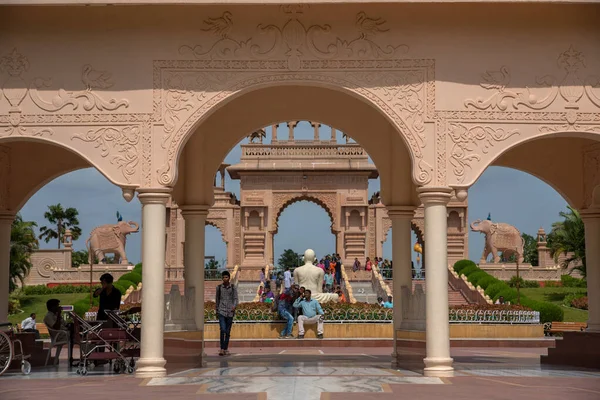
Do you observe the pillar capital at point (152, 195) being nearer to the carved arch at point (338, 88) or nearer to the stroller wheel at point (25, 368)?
the carved arch at point (338, 88)

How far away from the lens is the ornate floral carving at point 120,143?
10.8 meters

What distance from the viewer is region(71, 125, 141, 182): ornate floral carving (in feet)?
35.3

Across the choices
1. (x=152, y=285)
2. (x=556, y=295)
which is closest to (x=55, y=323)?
(x=152, y=285)

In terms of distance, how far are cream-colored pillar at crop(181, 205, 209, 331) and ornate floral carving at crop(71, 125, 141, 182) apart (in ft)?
9.71

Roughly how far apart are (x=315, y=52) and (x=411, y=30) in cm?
123

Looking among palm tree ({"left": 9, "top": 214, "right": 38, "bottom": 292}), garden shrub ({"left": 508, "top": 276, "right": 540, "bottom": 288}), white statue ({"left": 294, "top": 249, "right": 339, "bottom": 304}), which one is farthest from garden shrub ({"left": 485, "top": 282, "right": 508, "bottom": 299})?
palm tree ({"left": 9, "top": 214, "right": 38, "bottom": 292})

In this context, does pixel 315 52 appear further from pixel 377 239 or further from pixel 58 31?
pixel 377 239

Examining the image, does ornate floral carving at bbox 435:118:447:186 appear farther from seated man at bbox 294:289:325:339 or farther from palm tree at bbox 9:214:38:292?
palm tree at bbox 9:214:38:292

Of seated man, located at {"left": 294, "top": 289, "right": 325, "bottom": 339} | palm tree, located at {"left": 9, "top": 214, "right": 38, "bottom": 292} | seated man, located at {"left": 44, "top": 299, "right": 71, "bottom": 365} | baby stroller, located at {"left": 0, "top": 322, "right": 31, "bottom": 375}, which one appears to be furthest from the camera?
palm tree, located at {"left": 9, "top": 214, "right": 38, "bottom": 292}

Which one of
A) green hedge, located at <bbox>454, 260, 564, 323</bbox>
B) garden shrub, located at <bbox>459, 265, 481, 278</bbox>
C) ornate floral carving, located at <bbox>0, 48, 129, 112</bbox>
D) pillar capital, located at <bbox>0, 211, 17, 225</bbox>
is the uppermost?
ornate floral carving, located at <bbox>0, 48, 129, 112</bbox>

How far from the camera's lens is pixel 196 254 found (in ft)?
44.5

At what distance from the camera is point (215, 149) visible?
13711 millimetres

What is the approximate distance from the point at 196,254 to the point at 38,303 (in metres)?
22.2

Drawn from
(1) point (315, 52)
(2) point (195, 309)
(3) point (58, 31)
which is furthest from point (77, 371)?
(1) point (315, 52)
